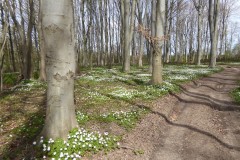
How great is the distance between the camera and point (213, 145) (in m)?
6.69

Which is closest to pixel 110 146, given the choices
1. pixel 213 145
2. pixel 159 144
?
pixel 159 144

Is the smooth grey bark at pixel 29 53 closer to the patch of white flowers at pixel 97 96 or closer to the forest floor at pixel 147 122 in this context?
the forest floor at pixel 147 122

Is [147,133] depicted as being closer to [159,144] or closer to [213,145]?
[159,144]

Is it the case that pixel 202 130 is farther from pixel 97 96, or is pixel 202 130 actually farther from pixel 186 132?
pixel 97 96

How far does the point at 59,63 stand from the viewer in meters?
5.54

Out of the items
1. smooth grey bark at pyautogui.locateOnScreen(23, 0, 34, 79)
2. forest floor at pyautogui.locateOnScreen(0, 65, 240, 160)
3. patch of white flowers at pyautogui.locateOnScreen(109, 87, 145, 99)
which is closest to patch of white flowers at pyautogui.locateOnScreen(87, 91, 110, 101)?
forest floor at pyautogui.locateOnScreen(0, 65, 240, 160)

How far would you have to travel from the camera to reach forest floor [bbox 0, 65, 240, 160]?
6270 millimetres

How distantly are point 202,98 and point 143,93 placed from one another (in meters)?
3.33

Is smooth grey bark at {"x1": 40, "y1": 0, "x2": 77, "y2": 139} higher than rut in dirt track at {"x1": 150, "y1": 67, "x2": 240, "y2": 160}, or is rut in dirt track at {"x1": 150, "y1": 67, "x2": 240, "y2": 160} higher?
smooth grey bark at {"x1": 40, "y1": 0, "x2": 77, "y2": 139}

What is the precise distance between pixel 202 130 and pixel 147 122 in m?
2.04

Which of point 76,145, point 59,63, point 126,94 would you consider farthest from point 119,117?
point 59,63

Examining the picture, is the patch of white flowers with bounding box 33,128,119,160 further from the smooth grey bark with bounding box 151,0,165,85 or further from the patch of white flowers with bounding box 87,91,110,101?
the smooth grey bark with bounding box 151,0,165,85

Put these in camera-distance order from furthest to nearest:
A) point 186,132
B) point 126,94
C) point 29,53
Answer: point 29,53 < point 126,94 < point 186,132

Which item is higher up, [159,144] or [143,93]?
[143,93]
